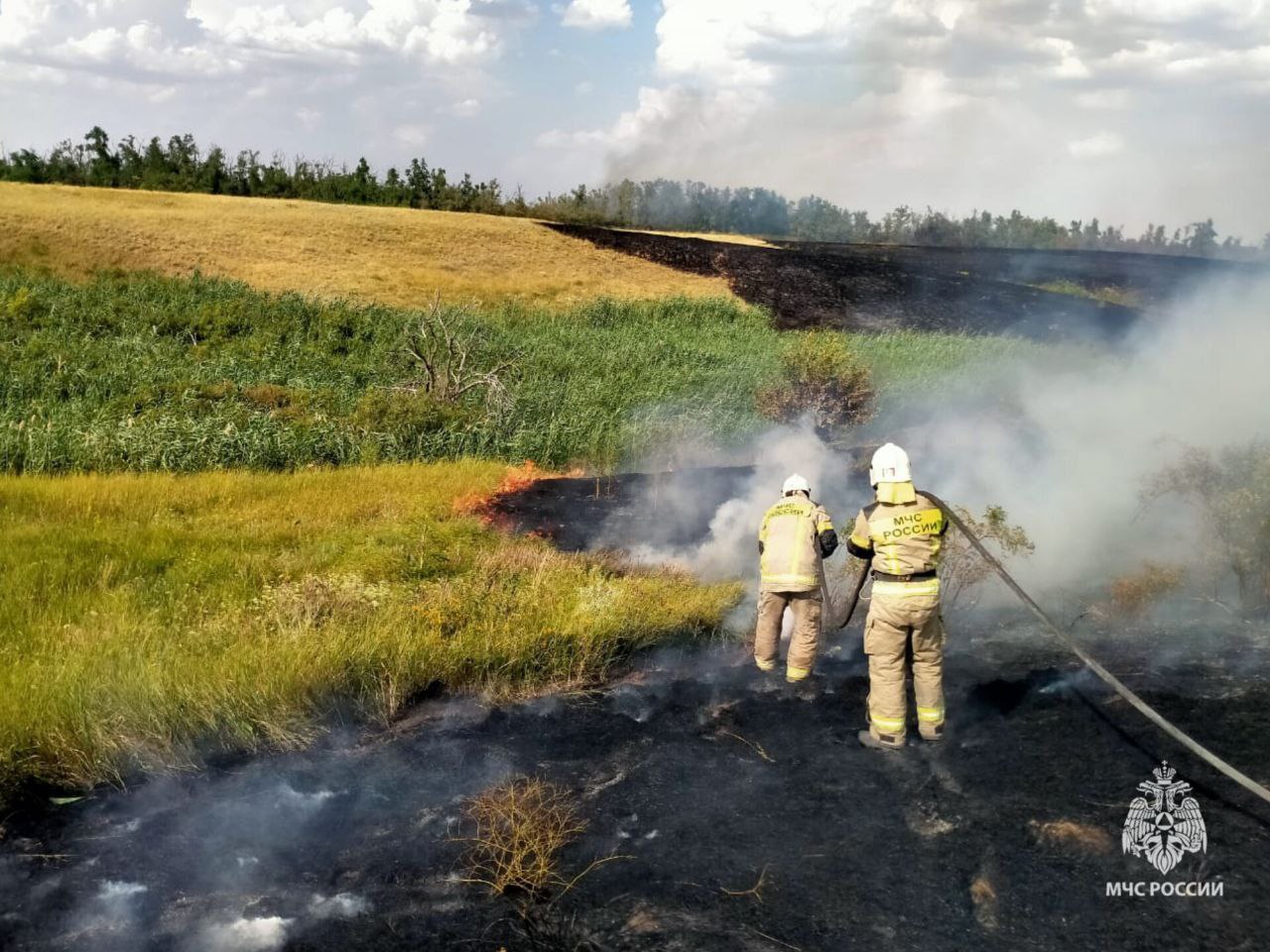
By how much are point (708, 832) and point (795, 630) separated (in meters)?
2.21

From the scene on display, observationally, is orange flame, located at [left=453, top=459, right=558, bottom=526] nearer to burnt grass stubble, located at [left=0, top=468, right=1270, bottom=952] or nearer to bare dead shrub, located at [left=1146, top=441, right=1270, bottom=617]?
burnt grass stubble, located at [left=0, top=468, right=1270, bottom=952]

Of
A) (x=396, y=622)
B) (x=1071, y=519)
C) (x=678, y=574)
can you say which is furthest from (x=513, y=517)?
(x=1071, y=519)

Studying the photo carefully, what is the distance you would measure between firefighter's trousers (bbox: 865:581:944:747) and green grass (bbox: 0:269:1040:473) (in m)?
9.11

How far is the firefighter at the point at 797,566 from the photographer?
7.13 metres

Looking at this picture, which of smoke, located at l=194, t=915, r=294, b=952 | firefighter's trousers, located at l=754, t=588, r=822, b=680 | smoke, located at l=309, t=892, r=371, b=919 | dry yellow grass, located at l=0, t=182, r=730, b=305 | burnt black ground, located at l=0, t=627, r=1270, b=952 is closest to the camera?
smoke, located at l=194, t=915, r=294, b=952

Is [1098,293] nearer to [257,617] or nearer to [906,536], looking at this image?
[906,536]

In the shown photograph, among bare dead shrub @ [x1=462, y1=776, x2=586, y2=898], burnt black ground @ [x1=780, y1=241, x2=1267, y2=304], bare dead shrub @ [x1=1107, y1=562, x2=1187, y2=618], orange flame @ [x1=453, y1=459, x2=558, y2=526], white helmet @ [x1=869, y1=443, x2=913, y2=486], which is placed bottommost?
bare dead shrub @ [x1=462, y1=776, x2=586, y2=898]

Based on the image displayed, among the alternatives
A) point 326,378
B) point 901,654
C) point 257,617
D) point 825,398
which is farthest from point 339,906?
point 326,378

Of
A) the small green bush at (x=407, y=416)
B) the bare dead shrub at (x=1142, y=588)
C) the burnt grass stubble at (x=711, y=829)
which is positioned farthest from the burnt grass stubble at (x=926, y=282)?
the burnt grass stubble at (x=711, y=829)

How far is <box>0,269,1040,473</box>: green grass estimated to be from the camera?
555 inches

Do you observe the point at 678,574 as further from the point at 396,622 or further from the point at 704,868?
the point at 704,868

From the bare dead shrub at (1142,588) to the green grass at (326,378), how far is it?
25.1 ft

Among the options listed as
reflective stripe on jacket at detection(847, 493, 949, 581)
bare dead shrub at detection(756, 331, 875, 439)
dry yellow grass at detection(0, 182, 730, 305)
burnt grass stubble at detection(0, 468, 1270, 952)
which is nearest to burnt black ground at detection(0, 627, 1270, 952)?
burnt grass stubble at detection(0, 468, 1270, 952)

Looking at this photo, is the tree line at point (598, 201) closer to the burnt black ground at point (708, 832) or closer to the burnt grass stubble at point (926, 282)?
the burnt grass stubble at point (926, 282)
